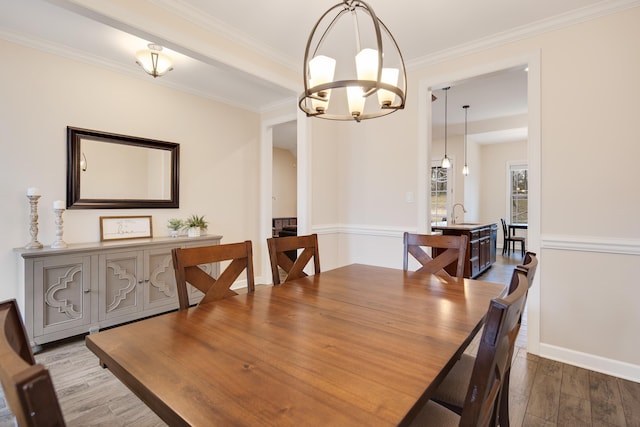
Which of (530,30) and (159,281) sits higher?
(530,30)

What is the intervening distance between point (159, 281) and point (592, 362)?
3.70m

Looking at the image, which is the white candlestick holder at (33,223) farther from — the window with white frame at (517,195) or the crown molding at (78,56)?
the window with white frame at (517,195)

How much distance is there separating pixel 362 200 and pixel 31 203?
3.02 meters

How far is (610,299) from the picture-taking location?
2.24 meters

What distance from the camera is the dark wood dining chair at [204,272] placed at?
1.47 m

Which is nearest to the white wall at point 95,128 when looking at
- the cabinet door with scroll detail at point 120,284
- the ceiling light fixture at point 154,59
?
the cabinet door with scroll detail at point 120,284

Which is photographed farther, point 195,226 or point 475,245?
point 475,245

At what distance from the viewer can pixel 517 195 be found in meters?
7.66

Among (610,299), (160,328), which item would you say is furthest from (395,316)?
(610,299)

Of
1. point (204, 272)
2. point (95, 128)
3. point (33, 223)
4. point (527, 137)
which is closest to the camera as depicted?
point (204, 272)

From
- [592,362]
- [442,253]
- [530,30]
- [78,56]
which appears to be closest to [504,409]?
[442,253]

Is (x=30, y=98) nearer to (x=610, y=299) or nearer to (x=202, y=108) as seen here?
(x=202, y=108)

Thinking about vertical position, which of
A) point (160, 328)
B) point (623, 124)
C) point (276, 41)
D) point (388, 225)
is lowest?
point (160, 328)

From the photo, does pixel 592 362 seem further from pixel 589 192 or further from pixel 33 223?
pixel 33 223
